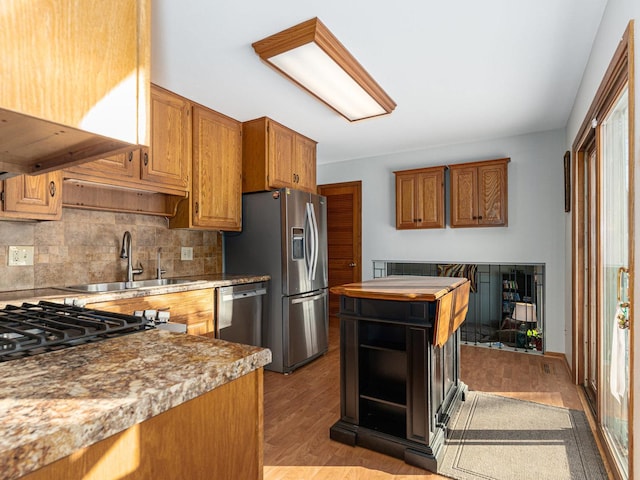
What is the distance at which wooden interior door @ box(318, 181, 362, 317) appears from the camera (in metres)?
5.27

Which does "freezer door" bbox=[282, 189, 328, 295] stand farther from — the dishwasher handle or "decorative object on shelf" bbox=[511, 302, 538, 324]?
"decorative object on shelf" bbox=[511, 302, 538, 324]

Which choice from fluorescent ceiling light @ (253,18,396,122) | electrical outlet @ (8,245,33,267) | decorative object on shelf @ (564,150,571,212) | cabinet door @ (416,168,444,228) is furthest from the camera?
cabinet door @ (416,168,444,228)

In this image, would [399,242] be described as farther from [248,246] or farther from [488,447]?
[488,447]

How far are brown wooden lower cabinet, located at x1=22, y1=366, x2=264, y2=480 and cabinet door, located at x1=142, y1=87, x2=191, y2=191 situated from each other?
2371 millimetres

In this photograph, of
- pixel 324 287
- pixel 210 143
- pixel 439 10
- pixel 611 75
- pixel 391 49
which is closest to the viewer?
pixel 611 75

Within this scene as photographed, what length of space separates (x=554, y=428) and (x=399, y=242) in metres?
2.81

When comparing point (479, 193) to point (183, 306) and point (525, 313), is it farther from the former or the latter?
point (183, 306)

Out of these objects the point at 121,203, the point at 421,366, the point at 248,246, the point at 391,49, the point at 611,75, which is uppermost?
the point at 391,49

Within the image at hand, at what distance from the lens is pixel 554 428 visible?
2375 mm

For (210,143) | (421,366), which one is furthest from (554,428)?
(210,143)

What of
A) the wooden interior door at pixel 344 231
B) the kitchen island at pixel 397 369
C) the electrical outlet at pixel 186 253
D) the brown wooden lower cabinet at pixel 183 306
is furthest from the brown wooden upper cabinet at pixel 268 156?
the kitchen island at pixel 397 369

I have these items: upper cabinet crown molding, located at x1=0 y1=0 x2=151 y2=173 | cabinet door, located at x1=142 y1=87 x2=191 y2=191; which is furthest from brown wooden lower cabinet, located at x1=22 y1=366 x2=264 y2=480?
cabinet door, located at x1=142 y1=87 x2=191 y2=191

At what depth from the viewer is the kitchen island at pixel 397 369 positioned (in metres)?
2.02

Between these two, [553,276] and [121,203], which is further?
[553,276]
